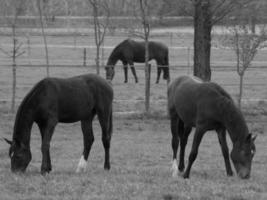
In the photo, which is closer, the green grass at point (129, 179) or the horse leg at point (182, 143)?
the green grass at point (129, 179)

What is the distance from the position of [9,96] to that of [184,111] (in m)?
13.9

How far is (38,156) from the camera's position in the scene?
50.7ft

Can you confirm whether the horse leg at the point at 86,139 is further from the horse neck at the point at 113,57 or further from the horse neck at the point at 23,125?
the horse neck at the point at 113,57

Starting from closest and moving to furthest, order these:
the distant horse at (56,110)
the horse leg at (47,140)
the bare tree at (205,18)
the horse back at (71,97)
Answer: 1. the distant horse at (56,110)
2. the horse leg at (47,140)
3. the horse back at (71,97)
4. the bare tree at (205,18)

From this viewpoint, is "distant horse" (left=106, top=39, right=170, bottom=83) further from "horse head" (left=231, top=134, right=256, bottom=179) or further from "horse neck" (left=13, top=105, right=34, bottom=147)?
"horse head" (left=231, top=134, right=256, bottom=179)

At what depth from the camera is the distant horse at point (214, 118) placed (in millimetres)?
10258

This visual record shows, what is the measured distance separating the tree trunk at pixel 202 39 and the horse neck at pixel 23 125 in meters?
12.4

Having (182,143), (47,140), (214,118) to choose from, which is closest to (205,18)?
(182,143)

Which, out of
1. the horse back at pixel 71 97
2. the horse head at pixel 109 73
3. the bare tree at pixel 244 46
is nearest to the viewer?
the horse back at pixel 71 97

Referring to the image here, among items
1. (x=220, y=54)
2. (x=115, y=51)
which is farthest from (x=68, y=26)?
(x=115, y=51)

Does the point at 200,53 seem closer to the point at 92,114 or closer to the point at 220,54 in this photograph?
the point at 92,114

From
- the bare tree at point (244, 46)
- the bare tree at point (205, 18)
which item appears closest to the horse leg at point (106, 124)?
the bare tree at point (244, 46)

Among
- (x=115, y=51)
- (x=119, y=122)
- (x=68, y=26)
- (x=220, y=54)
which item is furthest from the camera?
(x=68, y=26)

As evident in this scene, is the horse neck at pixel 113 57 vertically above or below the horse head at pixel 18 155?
below
